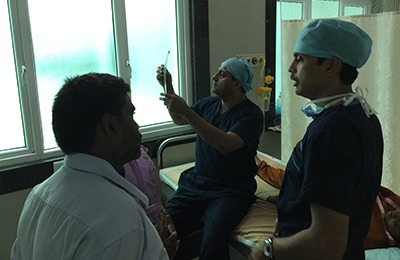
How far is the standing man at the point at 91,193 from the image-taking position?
0.72 m

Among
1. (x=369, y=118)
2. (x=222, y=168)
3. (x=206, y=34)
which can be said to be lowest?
(x=222, y=168)

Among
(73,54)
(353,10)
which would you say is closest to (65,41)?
(73,54)

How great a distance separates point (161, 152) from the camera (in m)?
2.51

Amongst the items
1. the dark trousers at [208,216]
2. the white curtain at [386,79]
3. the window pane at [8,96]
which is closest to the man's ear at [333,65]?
the dark trousers at [208,216]

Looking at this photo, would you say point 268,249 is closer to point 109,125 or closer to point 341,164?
point 341,164

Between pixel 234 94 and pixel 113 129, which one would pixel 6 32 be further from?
pixel 113 129

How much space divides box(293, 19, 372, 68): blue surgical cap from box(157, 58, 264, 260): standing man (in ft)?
2.30

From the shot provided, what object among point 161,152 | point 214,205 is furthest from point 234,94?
point 161,152

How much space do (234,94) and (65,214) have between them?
1.34m

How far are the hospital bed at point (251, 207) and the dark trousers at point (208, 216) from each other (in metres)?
0.05

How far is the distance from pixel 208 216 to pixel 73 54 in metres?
1.31

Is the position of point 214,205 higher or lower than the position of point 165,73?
lower

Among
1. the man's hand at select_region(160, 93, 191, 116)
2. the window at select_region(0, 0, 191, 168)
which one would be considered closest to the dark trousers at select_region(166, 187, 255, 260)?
the man's hand at select_region(160, 93, 191, 116)

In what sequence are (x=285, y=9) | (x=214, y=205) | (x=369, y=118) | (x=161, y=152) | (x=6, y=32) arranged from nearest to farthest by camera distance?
(x=369, y=118) < (x=214, y=205) < (x=6, y=32) < (x=161, y=152) < (x=285, y=9)
